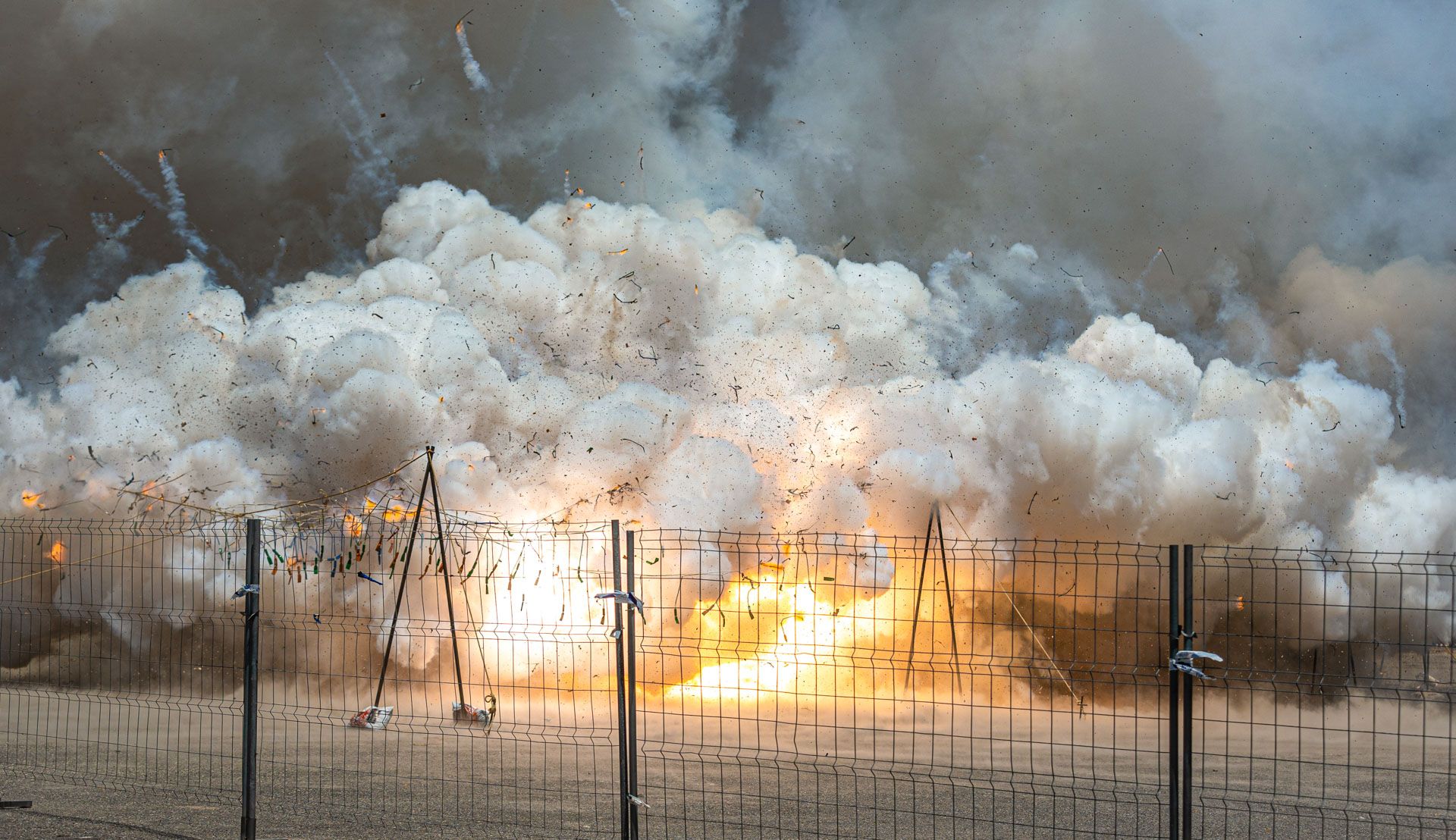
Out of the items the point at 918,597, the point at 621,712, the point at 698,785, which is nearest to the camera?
the point at 621,712

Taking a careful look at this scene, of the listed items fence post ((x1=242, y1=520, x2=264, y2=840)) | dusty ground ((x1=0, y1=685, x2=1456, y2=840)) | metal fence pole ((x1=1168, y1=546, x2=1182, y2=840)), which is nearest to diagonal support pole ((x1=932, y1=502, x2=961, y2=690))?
dusty ground ((x1=0, y1=685, x2=1456, y2=840))

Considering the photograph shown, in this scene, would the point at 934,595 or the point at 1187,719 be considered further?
the point at 934,595

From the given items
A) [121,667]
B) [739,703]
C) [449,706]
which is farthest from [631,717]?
[121,667]

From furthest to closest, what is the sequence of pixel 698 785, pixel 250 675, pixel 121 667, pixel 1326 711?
pixel 121 667, pixel 1326 711, pixel 698 785, pixel 250 675

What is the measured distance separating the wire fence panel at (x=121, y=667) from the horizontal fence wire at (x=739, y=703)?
14cm

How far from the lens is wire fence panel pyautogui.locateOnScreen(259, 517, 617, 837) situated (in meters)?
11.5

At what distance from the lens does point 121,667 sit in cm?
2588

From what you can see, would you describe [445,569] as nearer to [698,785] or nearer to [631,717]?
[698,785]

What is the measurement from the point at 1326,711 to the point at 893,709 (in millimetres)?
11227

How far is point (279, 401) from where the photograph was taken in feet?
99.5

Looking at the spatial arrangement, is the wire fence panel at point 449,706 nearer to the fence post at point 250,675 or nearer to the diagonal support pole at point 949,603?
the fence post at point 250,675

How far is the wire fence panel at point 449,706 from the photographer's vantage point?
11.5 m

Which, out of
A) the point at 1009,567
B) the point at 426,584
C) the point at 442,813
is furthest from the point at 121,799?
the point at 1009,567

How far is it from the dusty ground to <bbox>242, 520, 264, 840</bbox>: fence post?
0.77m
